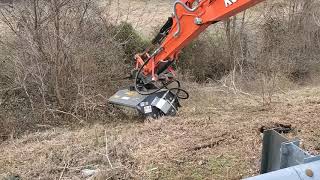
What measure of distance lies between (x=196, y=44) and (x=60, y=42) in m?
5.95

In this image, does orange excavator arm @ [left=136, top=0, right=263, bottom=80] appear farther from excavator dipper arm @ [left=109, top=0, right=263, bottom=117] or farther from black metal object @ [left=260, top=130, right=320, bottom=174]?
black metal object @ [left=260, top=130, right=320, bottom=174]

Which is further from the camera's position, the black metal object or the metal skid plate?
the metal skid plate

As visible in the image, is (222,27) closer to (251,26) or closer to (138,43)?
(251,26)

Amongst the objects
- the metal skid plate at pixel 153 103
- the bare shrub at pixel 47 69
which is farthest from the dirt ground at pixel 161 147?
the bare shrub at pixel 47 69

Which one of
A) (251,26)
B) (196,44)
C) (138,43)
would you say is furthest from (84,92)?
(251,26)

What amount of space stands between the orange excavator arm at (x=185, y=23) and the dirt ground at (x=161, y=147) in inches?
35.1

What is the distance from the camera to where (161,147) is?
18.0 feet

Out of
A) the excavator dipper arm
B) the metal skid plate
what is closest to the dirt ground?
the metal skid plate

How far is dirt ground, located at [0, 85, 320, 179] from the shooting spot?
489 cm

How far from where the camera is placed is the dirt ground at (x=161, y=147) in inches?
192

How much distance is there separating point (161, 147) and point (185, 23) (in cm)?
200

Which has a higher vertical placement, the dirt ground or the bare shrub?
the bare shrub

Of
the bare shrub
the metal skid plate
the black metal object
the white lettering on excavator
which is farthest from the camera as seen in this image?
the bare shrub

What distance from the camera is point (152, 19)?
15.1m
